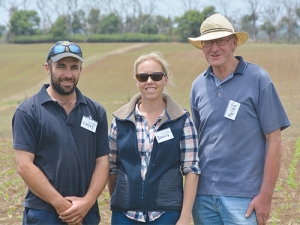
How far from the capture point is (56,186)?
10.1 ft

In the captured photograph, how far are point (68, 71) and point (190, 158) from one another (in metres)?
0.96

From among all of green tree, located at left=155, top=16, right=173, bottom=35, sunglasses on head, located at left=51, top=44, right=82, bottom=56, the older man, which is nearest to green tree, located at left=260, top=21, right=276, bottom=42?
green tree, located at left=155, top=16, right=173, bottom=35

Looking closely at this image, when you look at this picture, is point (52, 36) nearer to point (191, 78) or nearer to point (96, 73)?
point (96, 73)

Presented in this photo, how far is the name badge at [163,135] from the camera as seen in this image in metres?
3.15

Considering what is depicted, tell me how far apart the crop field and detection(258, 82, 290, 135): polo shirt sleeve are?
0.75 metres

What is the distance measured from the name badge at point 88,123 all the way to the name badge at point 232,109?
0.86 meters

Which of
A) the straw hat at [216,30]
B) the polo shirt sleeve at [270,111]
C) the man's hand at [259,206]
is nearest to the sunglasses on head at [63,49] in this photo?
the straw hat at [216,30]

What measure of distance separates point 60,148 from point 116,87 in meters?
25.4

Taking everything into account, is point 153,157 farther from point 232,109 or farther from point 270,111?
point 270,111

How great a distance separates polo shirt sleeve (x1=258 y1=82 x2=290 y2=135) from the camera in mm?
3154

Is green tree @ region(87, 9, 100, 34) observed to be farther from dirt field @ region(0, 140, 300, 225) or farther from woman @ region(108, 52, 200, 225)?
woman @ region(108, 52, 200, 225)

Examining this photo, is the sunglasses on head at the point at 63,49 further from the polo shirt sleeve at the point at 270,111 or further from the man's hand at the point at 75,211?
the polo shirt sleeve at the point at 270,111

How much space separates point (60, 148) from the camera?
120 inches

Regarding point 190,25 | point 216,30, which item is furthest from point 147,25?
point 216,30
